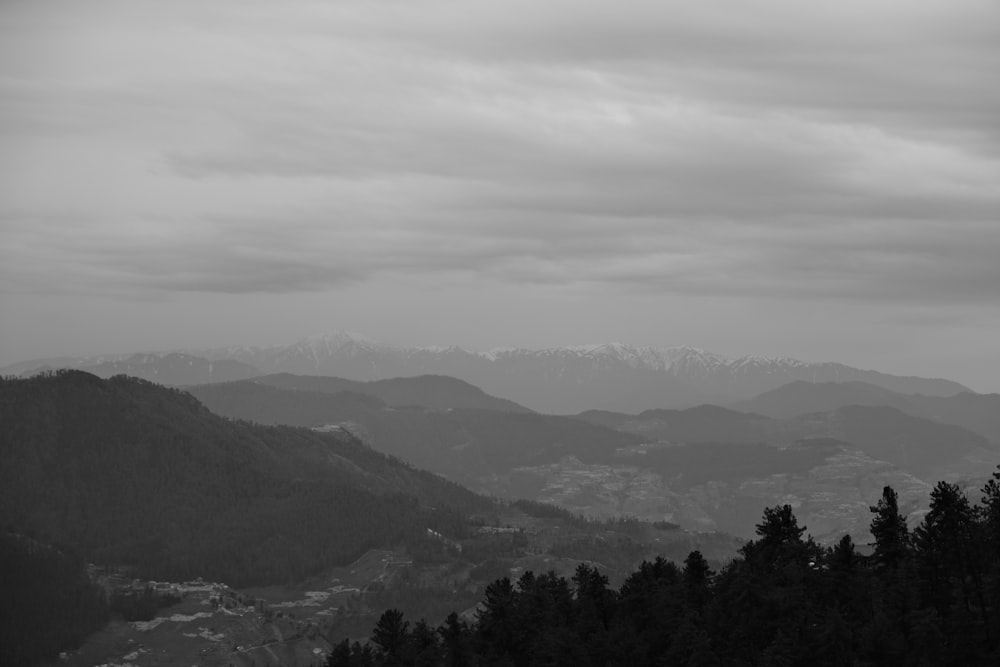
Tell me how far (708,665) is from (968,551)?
3879 cm

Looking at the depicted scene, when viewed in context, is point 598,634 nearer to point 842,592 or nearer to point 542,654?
point 542,654

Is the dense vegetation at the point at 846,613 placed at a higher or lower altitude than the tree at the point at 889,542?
lower

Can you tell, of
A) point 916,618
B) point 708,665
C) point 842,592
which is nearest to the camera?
point 916,618

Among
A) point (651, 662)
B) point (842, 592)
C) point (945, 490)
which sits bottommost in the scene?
point (651, 662)

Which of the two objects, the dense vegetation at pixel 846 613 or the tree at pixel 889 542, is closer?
the dense vegetation at pixel 846 613

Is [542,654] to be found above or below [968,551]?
below

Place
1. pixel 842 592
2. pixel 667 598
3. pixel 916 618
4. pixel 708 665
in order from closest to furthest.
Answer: pixel 916 618 < pixel 708 665 < pixel 842 592 < pixel 667 598

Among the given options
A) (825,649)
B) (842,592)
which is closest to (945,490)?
(842,592)

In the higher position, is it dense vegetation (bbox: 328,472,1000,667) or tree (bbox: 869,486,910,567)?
tree (bbox: 869,486,910,567)

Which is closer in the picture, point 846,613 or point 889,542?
point 846,613

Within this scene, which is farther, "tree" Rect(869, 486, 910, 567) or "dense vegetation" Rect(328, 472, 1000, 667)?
"tree" Rect(869, 486, 910, 567)

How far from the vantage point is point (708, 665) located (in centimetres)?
16988

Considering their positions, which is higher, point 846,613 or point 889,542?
point 889,542

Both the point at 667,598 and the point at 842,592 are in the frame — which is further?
the point at 667,598
